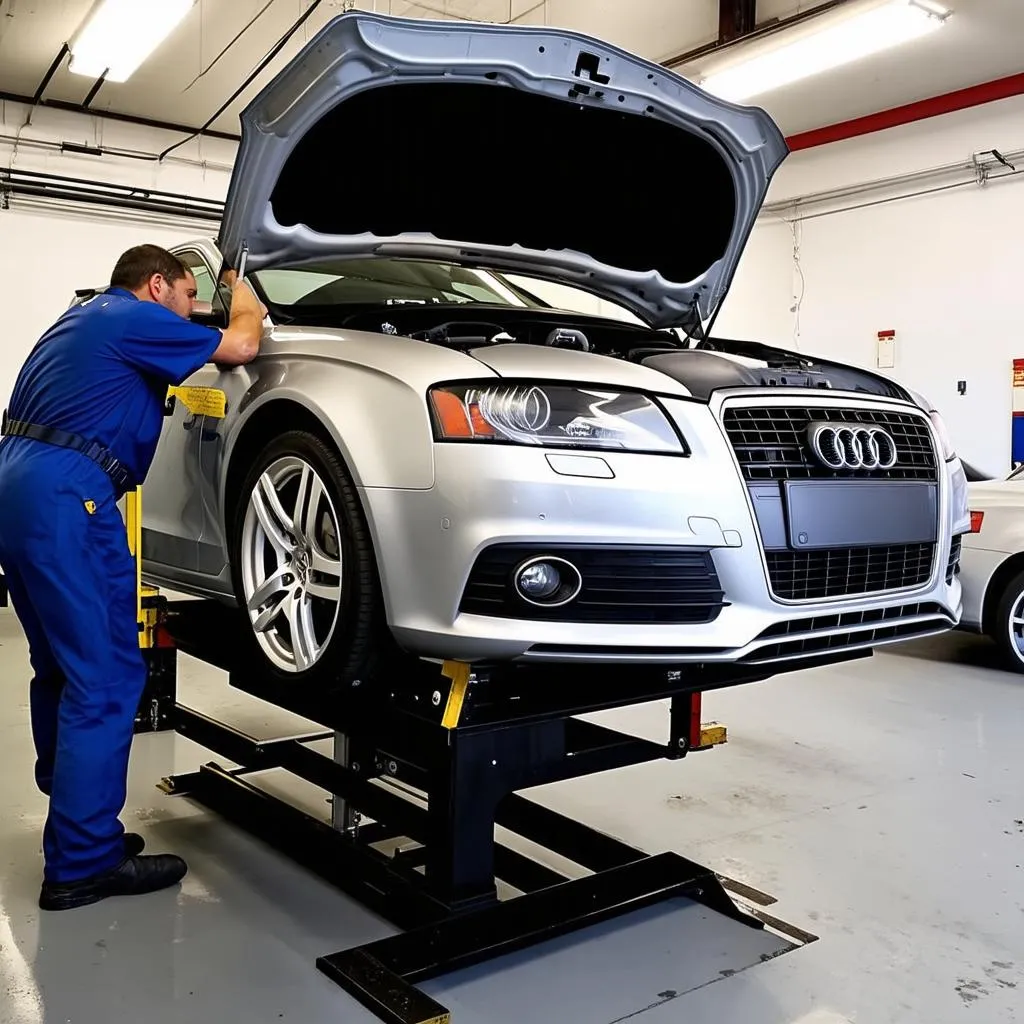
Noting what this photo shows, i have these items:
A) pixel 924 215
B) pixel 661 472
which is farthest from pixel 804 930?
pixel 924 215

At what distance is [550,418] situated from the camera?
1810 millimetres

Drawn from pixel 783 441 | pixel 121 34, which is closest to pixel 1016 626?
pixel 783 441

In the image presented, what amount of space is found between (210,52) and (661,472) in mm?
7071

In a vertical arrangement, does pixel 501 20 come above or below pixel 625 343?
above

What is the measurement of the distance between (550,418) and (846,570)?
0.69 meters

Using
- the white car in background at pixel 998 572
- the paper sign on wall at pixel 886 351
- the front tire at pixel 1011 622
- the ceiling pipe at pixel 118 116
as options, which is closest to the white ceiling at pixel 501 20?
the ceiling pipe at pixel 118 116

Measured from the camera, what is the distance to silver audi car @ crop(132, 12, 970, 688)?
1770 millimetres

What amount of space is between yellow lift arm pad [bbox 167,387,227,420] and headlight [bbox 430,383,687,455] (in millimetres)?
852

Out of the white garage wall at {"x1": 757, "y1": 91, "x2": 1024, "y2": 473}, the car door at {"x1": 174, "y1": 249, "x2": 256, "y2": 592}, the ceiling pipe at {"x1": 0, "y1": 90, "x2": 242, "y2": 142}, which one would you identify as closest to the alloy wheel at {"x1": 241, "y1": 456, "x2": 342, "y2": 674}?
the car door at {"x1": 174, "y1": 249, "x2": 256, "y2": 592}

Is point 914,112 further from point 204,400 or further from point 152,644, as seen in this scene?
point 152,644

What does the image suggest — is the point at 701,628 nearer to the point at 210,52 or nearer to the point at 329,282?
the point at 329,282

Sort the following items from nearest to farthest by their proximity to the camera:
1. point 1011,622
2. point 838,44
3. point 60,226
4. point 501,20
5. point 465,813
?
point 465,813, point 1011,622, point 838,44, point 501,20, point 60,226

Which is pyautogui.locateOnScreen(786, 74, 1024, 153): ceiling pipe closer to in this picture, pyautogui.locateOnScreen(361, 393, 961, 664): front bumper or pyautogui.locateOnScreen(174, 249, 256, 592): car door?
pyautogui.locateOnScreen(174, 249, 256, 592): car door

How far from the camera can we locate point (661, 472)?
1.80 m
